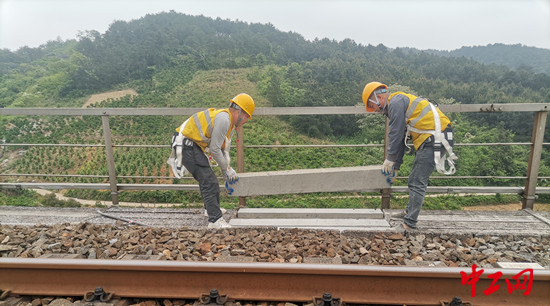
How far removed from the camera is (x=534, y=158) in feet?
12.7

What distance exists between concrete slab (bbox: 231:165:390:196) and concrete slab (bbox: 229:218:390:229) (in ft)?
1.41

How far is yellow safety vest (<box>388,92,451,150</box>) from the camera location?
10.7 ft

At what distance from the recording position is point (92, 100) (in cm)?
4303

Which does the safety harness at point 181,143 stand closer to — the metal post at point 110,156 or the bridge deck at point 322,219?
the bridge deck at point 322,219

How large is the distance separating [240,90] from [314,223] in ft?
132

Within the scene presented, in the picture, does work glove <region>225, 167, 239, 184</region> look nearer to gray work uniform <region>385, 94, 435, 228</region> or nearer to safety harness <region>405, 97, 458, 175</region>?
gray work uniform <region>385, 94, 435, 228</region>

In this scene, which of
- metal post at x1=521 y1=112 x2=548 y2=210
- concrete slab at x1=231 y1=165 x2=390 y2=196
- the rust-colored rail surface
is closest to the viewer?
the rust-colored rail surface

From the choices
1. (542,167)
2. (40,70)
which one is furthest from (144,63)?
(542,167)

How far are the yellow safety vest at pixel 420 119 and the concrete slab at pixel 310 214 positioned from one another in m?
0.95

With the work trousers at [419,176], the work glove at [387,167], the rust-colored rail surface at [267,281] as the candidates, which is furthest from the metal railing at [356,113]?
the rust-colored rail surface at [267,281]

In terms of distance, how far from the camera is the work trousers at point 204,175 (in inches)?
141

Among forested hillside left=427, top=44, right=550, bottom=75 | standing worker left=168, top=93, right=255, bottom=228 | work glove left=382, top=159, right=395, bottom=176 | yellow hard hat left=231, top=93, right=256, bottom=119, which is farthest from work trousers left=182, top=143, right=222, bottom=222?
forested hillside left=427, top=44, right=550, bottom=75

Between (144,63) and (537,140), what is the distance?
63545 millimetres

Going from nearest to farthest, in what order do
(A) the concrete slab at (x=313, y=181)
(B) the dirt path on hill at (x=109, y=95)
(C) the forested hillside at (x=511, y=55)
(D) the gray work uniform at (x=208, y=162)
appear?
(D) the gray work uniform at (x=208, y=162), (A) the concrete slab at (x=313, y=181), (C) the forested hillside at (x=511, y=55), (B) the dirt path on hill at (x=109, y=95)
